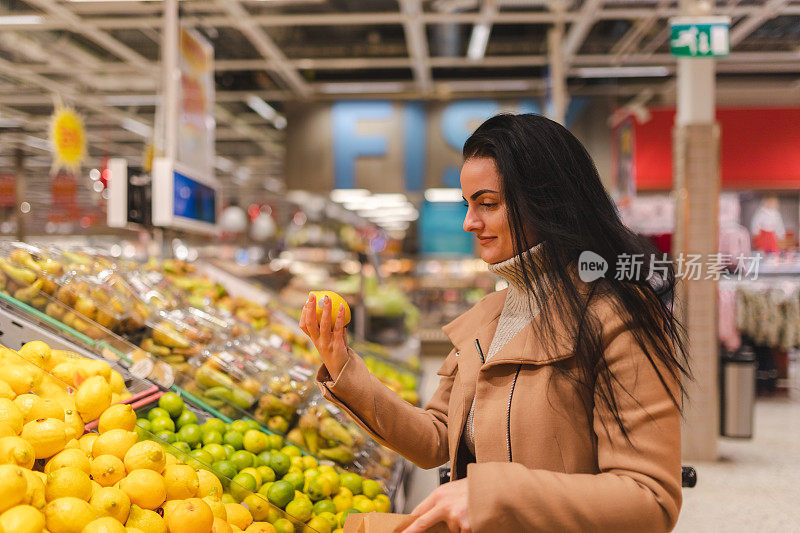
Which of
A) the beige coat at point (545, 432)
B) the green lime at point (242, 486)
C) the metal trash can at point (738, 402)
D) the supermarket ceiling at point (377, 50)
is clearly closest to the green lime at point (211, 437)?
the green lime at point (242, 486)

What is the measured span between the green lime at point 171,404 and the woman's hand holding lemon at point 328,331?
1060 mm

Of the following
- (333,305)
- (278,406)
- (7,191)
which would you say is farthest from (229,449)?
(7,191)

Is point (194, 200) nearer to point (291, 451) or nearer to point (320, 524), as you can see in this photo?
point (291, 451)

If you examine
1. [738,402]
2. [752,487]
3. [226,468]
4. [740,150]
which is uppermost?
[740,150]

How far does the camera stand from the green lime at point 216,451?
2.17 metres

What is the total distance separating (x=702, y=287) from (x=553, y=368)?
13.6 ft

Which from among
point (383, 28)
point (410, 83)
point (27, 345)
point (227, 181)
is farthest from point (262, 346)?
point (227, 181)

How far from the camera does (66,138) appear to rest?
272 inches

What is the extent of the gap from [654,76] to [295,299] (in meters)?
6.46

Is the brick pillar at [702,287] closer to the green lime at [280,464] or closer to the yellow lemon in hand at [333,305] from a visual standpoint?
the green lime at [280,464]

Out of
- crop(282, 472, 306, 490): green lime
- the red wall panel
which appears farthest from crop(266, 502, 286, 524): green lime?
the red wall panel

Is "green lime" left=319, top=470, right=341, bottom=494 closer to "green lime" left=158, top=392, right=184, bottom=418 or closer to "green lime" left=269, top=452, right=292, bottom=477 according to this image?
"green lime" left=269, top=452, right=292, bottom=477

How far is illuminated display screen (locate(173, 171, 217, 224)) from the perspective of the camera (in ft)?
15.8

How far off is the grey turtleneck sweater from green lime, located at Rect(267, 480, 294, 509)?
89 cm
